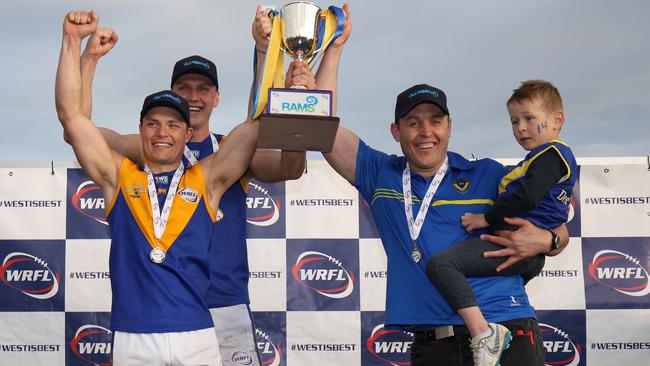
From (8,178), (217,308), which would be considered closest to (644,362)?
(217,308)

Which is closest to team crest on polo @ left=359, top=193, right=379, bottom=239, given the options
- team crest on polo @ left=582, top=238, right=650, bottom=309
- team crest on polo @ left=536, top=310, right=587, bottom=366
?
team crest on polo @ left=536, top=310, right=587, bottom=366

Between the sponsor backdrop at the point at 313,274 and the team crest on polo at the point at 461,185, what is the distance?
7.16 feet

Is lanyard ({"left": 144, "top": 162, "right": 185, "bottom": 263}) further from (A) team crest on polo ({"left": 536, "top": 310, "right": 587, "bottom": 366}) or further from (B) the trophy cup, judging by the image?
(A) team crest on polo ({"left": 536, "top": 310, "right": 587, "bottom": 366})

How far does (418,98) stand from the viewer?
9.05 feet

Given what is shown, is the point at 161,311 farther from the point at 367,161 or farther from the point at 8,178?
the point at 8,178

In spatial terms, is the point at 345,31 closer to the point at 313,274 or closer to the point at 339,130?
the point at 339,130

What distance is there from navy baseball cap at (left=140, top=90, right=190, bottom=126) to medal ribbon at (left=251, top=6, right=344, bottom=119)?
0.28 metres

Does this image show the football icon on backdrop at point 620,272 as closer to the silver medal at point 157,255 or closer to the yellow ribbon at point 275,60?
the yellow ribbon at point 275,60

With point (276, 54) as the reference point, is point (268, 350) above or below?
below

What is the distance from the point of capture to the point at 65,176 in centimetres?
502

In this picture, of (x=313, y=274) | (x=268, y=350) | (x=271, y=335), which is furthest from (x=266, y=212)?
(x=268, y=350)

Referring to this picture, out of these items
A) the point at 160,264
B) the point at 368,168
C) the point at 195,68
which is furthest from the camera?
the point at 195,68

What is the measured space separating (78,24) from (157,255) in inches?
39.2

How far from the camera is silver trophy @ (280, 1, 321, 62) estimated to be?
2.82m
